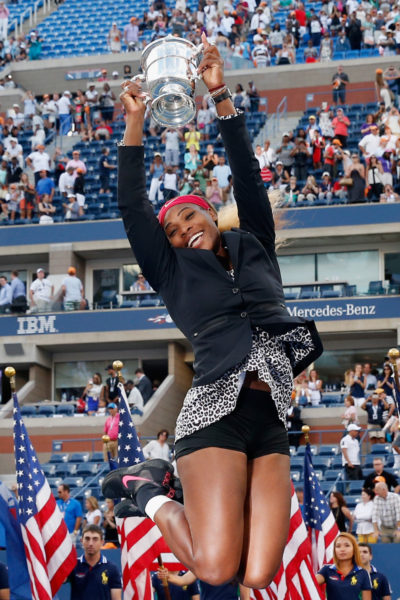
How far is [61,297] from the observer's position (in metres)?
26.7

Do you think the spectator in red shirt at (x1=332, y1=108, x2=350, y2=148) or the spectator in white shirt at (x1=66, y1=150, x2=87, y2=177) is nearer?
the spectator in red shirt at (x1=332, y1=108, x2=350, y2=148)

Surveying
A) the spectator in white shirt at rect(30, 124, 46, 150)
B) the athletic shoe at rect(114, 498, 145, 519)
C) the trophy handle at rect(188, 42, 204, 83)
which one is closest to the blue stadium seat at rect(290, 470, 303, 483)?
the athletic shoe at rect(114, 498, 145, 519)

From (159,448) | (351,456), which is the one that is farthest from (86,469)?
(351,456)

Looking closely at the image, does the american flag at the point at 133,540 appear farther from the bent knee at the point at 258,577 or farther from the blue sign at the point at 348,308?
the blue sign at the point at 348,308

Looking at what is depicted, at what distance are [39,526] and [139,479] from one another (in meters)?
5.23

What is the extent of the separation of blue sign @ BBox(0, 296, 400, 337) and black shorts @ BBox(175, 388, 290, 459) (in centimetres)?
1969

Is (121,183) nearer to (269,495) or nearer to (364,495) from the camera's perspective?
(269,495)

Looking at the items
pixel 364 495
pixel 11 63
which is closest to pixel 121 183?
pixel 364 495

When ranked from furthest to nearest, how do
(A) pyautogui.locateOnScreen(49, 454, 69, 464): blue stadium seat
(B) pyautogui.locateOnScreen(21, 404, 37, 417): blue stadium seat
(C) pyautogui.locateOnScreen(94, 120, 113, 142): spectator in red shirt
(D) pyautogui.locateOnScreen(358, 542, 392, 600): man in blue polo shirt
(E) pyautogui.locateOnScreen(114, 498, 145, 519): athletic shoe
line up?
(C) pyautogui.locateOnScreen(94, 120, 113, 142): spectator in red shirt, (B) pyautogui.locateOnScreen(21, 404, 37, 417): blue stadium seat, (A) pyautogui.locateOnScreen(49, 454, 69, 464): blue stadium seat, (D) pyautogui.locateOnScreen(358, 542, 392, 600): man in blue polo shirt, (E) pyautogui.locateOnScreen(114, 498, 145, 519): athletic shoe

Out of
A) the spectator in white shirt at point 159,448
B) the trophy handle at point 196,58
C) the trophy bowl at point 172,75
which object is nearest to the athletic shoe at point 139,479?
the trophy bowl at point 172,75

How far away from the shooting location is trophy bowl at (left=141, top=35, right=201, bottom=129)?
580 cm

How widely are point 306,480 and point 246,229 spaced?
6098mm

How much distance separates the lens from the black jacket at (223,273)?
545 cm

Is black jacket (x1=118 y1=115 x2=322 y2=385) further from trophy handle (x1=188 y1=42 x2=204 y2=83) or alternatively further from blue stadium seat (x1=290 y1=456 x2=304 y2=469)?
blue stadium seat (x1=290 y1=456 x2=304 y2=469)
